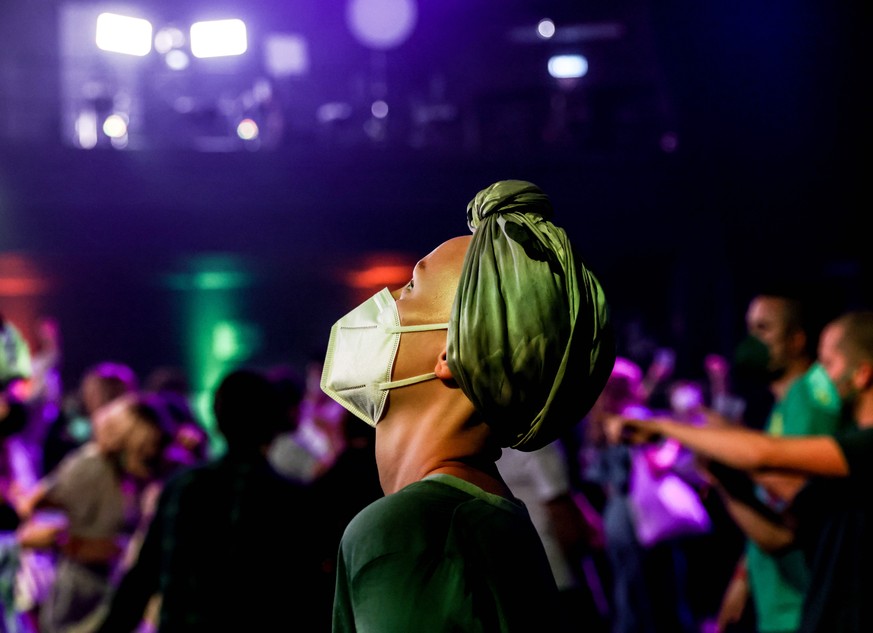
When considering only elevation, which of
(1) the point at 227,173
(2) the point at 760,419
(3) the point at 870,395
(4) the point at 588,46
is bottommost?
(2) the point at 760,419

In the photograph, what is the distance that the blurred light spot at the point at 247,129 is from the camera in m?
12.6

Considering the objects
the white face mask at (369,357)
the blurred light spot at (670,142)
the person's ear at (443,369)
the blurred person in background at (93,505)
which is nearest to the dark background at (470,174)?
the blurred light spot at (670,142)

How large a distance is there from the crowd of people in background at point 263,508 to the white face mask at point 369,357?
1.32m

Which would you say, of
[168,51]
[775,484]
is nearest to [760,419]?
[775,484]

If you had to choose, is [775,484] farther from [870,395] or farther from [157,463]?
[157,463]

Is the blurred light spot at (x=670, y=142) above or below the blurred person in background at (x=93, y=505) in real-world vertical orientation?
above

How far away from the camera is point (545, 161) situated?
1166 cm

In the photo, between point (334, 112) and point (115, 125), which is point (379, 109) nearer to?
point (334, 112)

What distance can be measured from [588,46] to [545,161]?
2.75 metres

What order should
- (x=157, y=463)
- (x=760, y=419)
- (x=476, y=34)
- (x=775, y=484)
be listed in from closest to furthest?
(x=775, y=484), (x=157, y=463), (x=760, y=419), (x=476, y=34)

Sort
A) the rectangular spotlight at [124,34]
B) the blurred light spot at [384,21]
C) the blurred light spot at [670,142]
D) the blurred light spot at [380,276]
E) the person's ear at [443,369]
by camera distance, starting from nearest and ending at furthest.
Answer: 1. the person's ear at [443,369]
2. the blurred light spot at [670,142]
3. the blurred light spot at [380,276]
4. the rectangular spotlight at [124,34]
5. the blurred light spot at [384,21]

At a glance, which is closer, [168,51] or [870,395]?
[870,395]

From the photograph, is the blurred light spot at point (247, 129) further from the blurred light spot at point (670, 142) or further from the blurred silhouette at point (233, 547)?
the blurred silhouette at point (233, 547)

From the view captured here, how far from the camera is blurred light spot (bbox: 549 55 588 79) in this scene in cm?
1335
